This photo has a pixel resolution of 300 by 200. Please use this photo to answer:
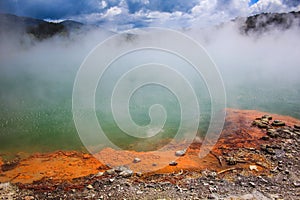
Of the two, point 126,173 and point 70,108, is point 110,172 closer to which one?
point 126,173

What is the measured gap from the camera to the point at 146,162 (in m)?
7.75

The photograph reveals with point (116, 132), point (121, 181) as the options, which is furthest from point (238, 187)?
point (116, 132)

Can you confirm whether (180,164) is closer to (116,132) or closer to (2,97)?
(116,132)

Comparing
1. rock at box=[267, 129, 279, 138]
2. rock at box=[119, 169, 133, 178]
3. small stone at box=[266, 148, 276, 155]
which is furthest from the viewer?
rock at box=[267, 129, 279, 138]

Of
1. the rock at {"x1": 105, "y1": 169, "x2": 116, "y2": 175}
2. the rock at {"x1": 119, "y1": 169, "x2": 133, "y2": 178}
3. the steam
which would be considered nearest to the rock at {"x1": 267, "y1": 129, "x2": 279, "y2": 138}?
the steam

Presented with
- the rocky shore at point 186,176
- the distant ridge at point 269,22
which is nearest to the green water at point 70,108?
the rocky shore at point 186,176

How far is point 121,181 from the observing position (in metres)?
6.47

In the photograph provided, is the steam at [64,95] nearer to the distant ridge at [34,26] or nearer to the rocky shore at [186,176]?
the rocky shore at [186,176]

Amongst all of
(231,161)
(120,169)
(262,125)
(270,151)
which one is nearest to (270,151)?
(270,151)

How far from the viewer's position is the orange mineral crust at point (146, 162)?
7.16 meters

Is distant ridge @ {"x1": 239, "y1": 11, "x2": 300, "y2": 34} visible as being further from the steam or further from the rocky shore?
the rocky shore

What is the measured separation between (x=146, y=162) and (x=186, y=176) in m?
1.51

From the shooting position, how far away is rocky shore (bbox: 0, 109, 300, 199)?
19.4ft

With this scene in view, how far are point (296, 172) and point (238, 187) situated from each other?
6.28ft
